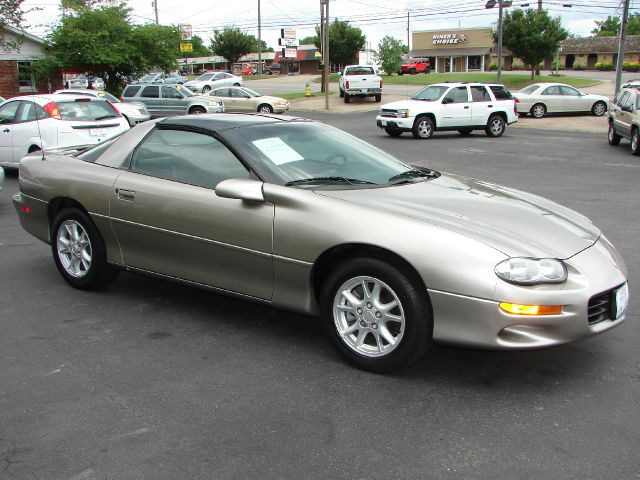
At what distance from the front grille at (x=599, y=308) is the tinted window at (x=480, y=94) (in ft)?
61.9

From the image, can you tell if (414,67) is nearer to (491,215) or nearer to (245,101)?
(245,101)

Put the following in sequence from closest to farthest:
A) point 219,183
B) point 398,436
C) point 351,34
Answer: point 398,436, point 219,183, point 351,34

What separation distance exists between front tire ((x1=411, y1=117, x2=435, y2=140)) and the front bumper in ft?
58.7

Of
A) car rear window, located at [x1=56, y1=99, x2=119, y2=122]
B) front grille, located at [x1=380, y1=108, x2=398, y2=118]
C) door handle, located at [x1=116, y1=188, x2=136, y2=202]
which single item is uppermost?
car rear window, located at [x1=56, y1=99, x2=119, y2=122]

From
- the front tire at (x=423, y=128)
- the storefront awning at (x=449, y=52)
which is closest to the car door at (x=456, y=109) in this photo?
the front tire at (x=423, y=128)

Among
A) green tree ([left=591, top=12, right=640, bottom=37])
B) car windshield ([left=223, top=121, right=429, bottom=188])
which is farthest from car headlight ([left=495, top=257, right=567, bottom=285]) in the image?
green tree ([left=591, top=12, right=640, bottom=37])

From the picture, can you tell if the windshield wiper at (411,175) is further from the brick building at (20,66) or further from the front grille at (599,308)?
the brick building at (20,66)

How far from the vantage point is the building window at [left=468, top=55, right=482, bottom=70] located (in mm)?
81625

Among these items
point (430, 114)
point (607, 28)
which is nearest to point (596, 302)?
point (430, 114)

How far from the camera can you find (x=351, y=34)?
66.0m

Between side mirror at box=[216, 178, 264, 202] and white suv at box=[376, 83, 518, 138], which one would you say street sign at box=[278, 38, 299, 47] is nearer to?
white suv at box=[376, 83, 518, 138]

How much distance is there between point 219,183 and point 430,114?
17718mm

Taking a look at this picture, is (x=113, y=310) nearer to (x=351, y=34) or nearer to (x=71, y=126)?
(x=71, y=126)

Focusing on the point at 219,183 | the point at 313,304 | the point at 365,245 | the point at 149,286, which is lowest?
the point at 149,286
